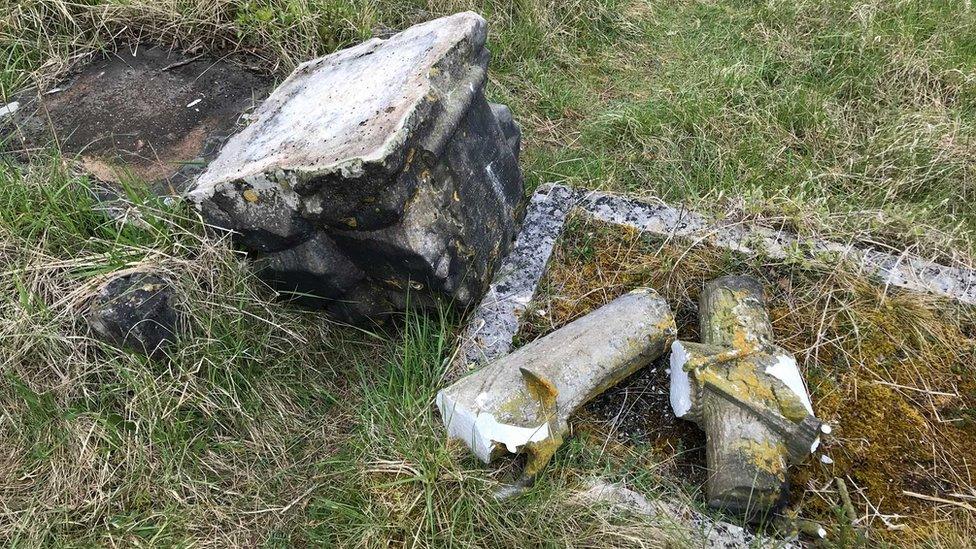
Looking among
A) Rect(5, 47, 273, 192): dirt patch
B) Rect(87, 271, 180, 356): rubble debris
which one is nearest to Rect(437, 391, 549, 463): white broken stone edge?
Rect(87, 271, 180, 356): rubble debris

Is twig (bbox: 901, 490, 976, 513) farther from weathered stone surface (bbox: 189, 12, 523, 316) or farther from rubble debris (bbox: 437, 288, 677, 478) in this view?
weathered stone surface (bbox: 189, 12, 523, 316)

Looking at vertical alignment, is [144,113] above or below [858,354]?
above

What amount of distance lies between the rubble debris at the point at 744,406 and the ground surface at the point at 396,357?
14 centimetres

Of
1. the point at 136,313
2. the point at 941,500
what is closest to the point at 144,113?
the point at 136,313

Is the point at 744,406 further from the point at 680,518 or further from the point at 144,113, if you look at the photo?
the point at 144,113

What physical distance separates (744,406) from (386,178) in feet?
3.89

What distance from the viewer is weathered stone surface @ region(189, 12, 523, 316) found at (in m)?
1.97

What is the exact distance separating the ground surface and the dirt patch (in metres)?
0.12

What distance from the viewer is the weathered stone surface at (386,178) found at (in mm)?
1967

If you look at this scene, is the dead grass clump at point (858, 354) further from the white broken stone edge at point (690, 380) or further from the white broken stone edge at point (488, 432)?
the white broken stone edge at point (488, 432)

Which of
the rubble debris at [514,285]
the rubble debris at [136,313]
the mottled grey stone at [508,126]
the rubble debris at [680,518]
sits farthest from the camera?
the mottled grey stone at [508,126]

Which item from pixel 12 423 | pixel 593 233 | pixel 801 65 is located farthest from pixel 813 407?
pixel 12 423

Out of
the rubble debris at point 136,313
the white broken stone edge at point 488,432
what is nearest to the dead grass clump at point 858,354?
the white broken stone edge at point 488,432

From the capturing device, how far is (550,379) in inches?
79.4
